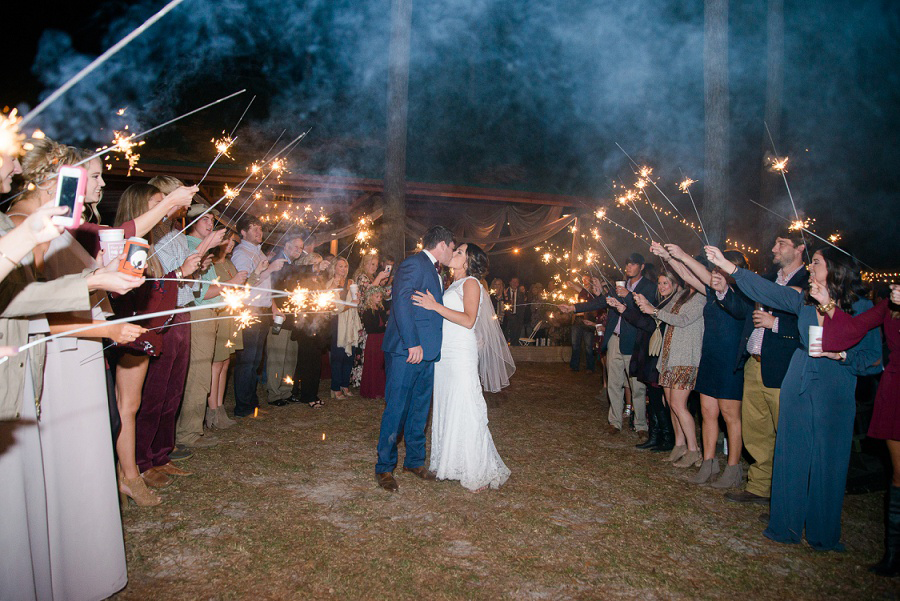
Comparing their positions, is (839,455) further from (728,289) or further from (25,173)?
(25,173)

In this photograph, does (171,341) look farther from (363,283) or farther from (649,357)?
(649,357)

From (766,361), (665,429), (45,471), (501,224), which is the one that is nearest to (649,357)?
(665,429)

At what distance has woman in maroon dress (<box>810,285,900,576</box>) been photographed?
3555mm

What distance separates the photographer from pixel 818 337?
3.68 metres

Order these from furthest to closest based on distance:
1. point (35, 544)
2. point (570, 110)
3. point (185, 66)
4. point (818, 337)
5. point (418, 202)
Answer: point (570, 110) < point (418, 202) < point (185, 66) < point (818, 337) < point (35, 544)

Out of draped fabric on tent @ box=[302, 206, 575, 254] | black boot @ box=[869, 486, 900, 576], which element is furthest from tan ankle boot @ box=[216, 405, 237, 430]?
draped fabric on tent @ box=[302, 206, 575, 254]

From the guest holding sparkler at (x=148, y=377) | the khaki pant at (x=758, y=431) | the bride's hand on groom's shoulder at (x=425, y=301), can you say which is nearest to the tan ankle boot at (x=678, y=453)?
the khaki pant at (x=758, y=431)

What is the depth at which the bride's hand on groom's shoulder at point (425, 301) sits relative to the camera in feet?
15.7

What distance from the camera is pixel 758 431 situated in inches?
189

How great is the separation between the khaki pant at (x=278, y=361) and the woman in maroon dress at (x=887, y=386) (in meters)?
6.84

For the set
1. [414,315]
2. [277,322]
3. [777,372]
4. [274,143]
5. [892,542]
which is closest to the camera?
[892,542]

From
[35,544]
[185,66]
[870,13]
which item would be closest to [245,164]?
[185,66]

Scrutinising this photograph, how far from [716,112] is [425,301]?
7.03m

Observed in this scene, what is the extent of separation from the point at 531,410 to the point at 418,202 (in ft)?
25.8
